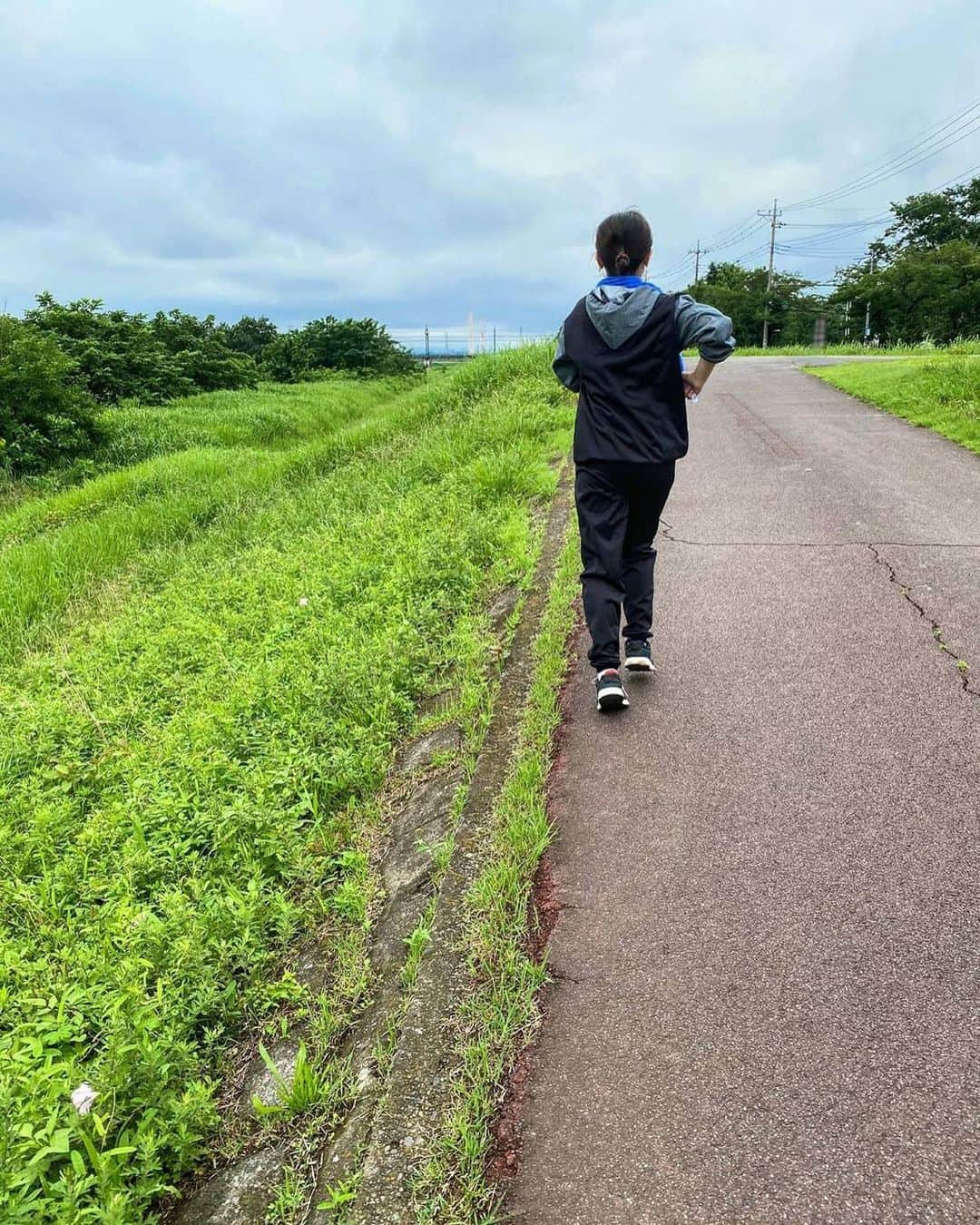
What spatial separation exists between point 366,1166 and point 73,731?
3.22 metres

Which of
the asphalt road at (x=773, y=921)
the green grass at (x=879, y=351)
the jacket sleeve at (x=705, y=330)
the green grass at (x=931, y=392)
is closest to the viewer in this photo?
the asphalt road at (x=773, y=921)

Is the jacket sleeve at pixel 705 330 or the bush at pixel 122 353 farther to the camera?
the bush at pixel 122 353

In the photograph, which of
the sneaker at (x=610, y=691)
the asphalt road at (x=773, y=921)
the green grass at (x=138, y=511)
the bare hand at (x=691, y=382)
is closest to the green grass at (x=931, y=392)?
the asphalt road at (x=773, y=921)

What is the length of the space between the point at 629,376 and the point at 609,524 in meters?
0.63

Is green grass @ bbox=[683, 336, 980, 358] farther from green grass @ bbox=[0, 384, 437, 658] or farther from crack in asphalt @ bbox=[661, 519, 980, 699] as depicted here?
crack in asphalt @ bbox=[661, 519, 980, 699]

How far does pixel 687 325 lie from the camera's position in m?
3.03

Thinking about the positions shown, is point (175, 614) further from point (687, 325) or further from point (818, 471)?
point (818, 471)

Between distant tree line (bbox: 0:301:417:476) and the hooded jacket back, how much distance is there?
1343cm

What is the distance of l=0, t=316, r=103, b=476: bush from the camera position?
14.0m

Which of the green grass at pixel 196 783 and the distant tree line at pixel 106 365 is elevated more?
the distant tree line at pixel 106 365

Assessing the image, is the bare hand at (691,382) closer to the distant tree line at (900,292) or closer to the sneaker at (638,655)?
the sneaker at (638,655)

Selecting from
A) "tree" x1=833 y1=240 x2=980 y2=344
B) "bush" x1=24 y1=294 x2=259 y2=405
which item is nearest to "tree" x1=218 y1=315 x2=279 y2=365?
"bush" x1=24 y1=294 x2=259 y2=405

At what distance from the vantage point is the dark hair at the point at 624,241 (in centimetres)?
309

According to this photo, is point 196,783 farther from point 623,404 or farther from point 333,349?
point 333,349
